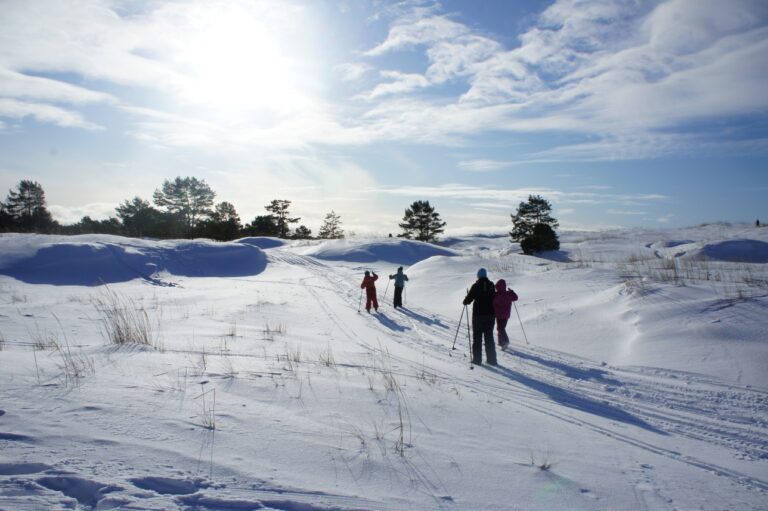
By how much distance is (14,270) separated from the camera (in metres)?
19.5

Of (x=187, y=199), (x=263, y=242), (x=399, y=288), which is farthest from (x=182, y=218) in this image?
(x=399, y=288)

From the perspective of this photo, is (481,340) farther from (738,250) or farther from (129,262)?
(738,250)

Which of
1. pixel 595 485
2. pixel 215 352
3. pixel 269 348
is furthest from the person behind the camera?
pixel 269 348

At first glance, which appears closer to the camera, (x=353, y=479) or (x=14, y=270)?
(x=353, y=479)

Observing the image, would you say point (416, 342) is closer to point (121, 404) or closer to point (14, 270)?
point (121, 404)

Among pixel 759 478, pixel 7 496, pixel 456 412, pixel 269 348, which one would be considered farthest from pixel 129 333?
pixel 759 478

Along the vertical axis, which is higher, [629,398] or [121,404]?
[121,404]

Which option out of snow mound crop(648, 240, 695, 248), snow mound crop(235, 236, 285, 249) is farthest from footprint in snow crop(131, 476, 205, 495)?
snow mound crop(235, 236, 285, 249)

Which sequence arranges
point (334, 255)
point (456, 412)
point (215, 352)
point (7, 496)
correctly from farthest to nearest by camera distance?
point (334, 255) → point (215, 352) → point (456, 412) → point (7, 496)

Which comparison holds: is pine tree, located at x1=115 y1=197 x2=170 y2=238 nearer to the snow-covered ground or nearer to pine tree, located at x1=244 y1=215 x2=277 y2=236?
pine tree, located at x1=244 y1=215 x2=277 y2=236

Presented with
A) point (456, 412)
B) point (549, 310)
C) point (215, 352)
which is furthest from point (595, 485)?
point (549, 310)

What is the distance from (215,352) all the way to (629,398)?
253 inches

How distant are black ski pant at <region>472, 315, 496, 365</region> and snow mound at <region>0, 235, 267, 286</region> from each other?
1686 centimetres

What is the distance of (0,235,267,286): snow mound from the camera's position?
66.2ft
